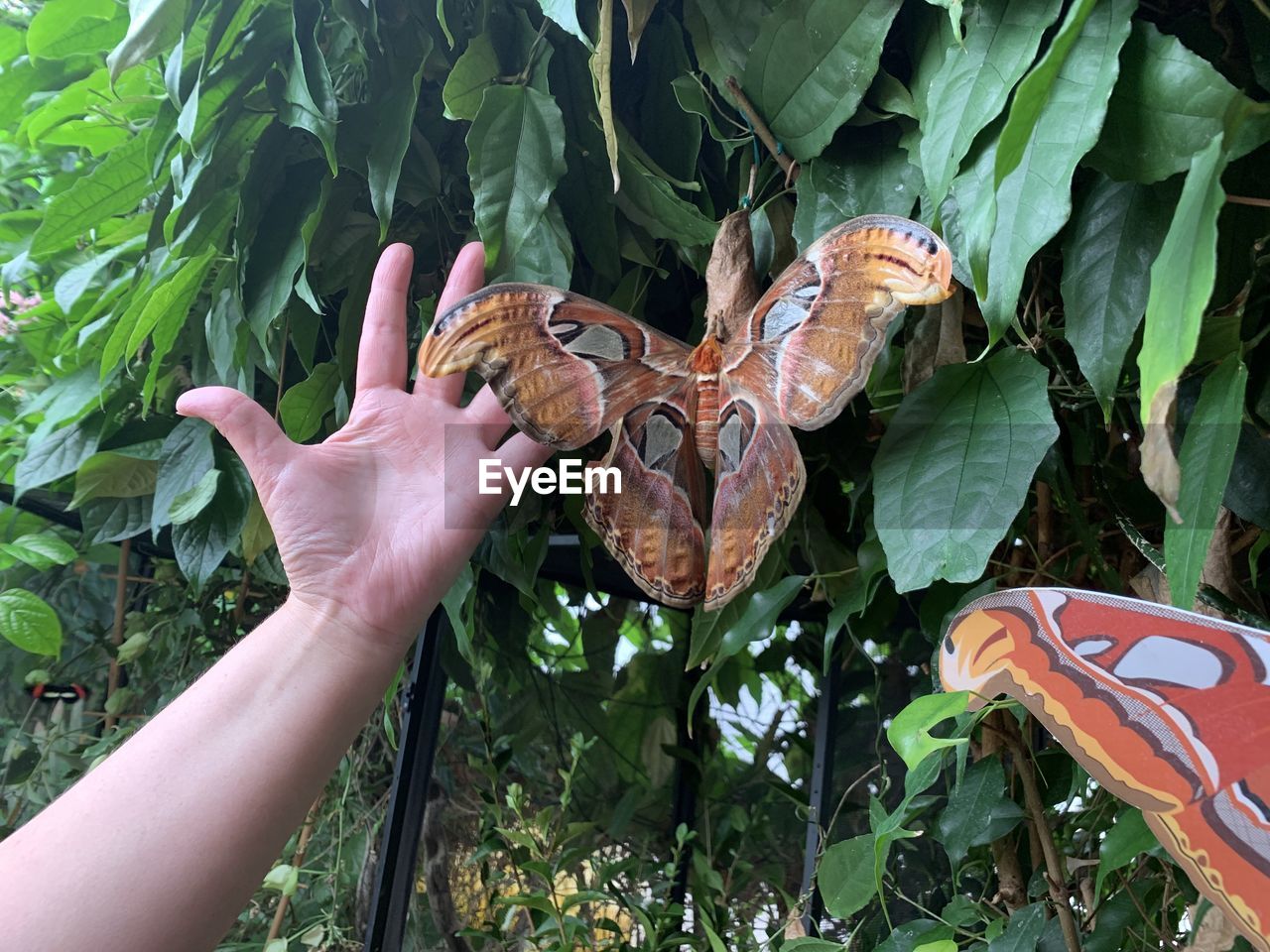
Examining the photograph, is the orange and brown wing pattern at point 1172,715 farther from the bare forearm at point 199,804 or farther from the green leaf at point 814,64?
the bare forearm at point 199,804

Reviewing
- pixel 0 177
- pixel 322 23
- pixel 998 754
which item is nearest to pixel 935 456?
pixel 998 754

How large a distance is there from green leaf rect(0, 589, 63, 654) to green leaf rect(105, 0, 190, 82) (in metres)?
0.62

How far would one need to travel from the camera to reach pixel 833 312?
1.46 ft

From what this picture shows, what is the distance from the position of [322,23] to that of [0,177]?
730 mm

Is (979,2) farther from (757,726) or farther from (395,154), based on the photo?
(757,726)

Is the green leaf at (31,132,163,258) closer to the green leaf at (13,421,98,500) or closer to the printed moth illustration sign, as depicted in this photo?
the green leaf at (13,421,98,500)

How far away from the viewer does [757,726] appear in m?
1.24

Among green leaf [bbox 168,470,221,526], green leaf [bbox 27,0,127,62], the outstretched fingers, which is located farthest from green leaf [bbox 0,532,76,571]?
the outstretched fingers

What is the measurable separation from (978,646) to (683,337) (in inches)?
17.5

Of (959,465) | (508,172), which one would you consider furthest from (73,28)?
(959,465)

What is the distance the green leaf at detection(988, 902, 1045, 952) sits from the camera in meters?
0.58

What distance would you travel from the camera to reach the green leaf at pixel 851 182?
513mm

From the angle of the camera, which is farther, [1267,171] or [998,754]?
[998,754]

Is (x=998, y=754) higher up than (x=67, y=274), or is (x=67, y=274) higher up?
(x=67, y=274)
